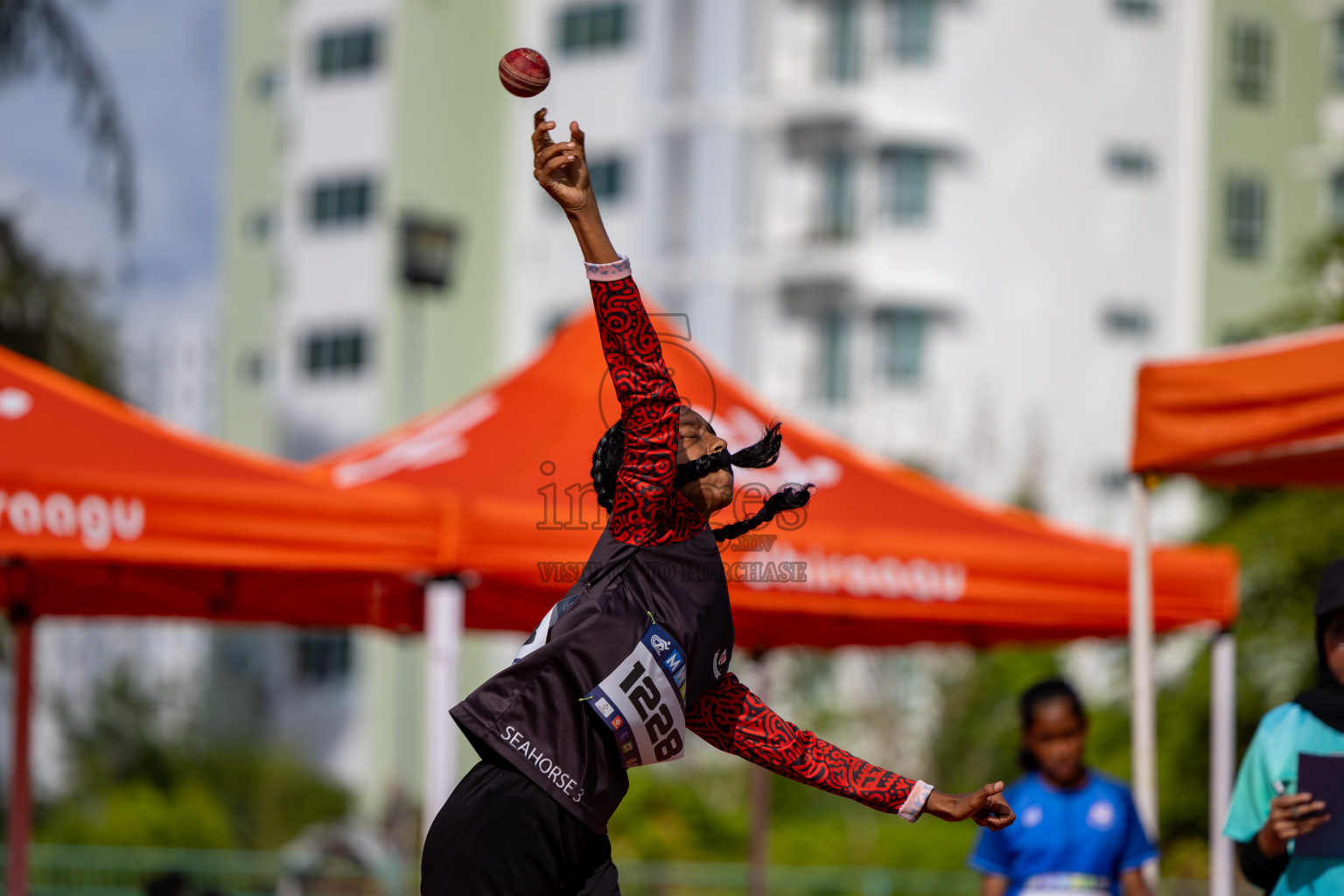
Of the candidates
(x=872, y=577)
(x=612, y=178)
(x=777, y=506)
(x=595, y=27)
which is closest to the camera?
(x=777, y=506)

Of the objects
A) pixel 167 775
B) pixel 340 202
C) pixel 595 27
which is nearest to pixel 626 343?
pixel 167 775

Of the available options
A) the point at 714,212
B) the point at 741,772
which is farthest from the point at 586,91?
the point at 741,772

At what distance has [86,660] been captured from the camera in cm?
3388

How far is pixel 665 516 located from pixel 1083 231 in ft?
101

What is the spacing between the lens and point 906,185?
1251 inches

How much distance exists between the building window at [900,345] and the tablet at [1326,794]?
27414 millimetres

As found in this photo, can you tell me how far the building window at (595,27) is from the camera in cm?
3378

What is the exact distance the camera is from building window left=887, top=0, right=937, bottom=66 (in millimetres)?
32031

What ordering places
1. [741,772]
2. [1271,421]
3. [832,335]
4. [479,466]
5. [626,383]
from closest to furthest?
[626,383] → [1271,421] → [479,466] → [741,772] → [832,335]

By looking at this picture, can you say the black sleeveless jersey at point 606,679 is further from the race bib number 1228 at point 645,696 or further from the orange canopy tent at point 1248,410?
the orange canopy tent at point 1248,410

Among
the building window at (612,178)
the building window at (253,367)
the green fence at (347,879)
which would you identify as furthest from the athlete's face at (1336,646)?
the building window at (253,367)

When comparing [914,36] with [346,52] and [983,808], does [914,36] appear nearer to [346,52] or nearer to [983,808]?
[346,52]

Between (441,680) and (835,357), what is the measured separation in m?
25.8

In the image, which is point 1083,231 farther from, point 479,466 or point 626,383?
point 626,383
